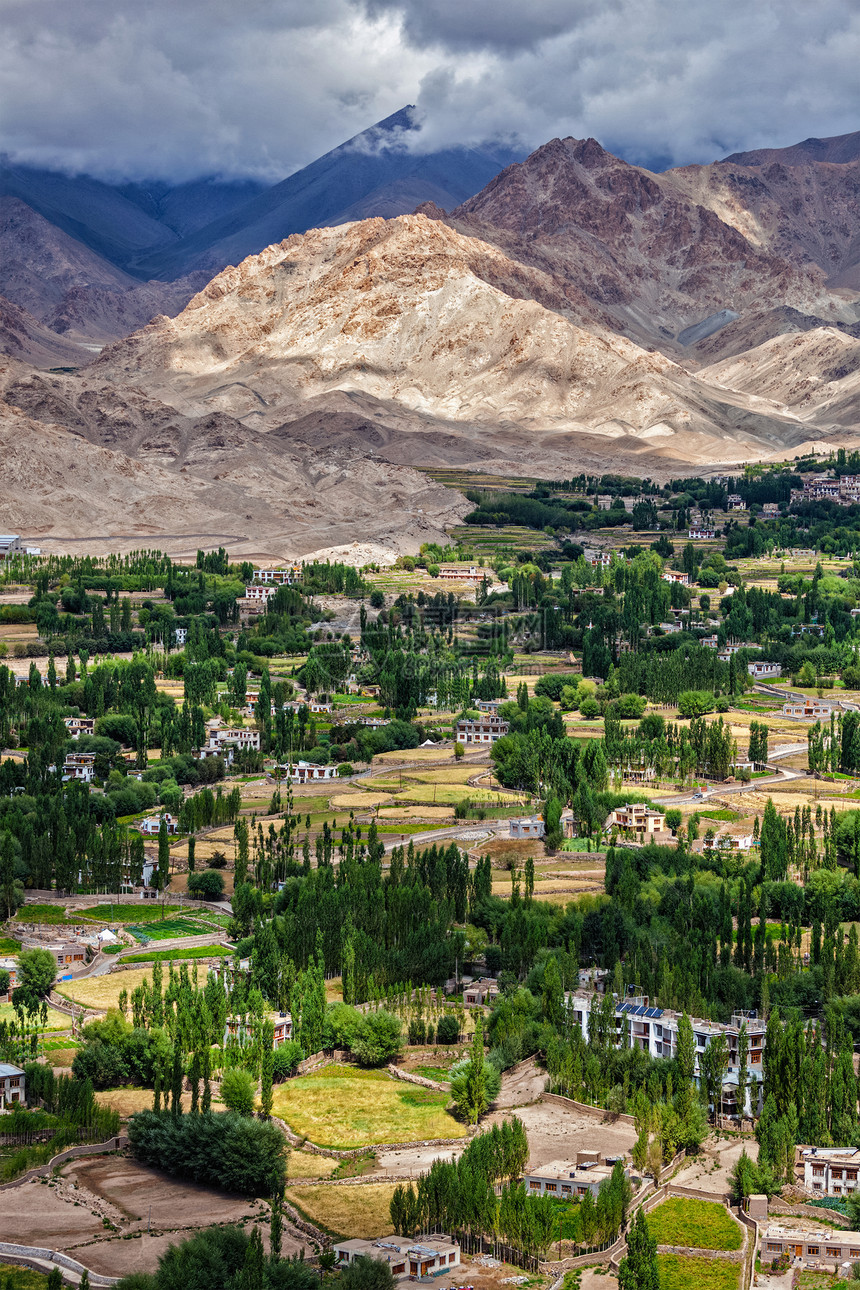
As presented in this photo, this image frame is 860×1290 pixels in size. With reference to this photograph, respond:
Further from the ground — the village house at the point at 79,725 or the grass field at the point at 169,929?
the village house at the point at 79,725

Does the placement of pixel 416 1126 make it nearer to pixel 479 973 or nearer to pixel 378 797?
pixel 479 973

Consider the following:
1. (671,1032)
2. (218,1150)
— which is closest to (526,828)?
(671,1032)

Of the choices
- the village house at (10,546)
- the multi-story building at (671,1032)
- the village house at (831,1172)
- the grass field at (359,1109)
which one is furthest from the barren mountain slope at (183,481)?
the village house at (831,1172)

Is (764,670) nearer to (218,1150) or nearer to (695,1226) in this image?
(695,1226)

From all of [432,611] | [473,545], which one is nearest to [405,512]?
[473,545]

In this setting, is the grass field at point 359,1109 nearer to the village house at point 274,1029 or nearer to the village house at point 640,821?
the village house at point 274,1029

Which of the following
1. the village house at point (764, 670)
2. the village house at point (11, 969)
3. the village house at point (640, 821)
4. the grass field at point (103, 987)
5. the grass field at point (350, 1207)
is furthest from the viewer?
the village house at point (764, 670)

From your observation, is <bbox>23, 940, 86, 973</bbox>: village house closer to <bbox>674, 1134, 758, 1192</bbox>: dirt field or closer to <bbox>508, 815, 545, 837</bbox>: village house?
<bbox>508, 815, 545, 837</bbox>: village house
